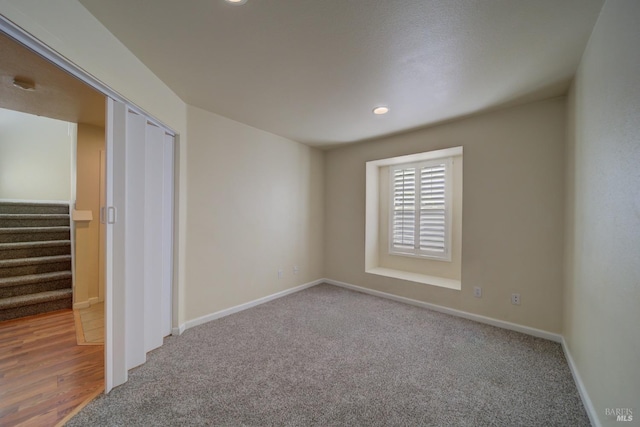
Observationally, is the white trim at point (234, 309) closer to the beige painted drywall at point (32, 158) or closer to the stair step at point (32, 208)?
the stair step at point (32, 208)

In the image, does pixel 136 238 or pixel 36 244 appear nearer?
pixel 136 238

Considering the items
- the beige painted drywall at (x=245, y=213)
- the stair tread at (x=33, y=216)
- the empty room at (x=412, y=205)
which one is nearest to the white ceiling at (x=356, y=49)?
the empty room at (x=412, y=205)

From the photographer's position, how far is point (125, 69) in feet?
5.81

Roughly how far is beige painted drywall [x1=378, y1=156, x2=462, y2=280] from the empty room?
4cm

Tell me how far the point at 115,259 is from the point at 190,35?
1653mm

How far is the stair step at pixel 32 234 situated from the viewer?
335 centimetres

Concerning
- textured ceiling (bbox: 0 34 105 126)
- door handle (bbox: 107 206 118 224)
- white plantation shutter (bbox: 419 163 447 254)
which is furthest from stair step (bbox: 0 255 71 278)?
white plantation shutter (bbox: 419 163 447 254)

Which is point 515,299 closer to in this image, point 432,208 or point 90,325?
point 432,208

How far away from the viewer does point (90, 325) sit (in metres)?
2.76

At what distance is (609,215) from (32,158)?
772cm

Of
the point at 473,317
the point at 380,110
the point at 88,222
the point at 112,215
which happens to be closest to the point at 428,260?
the point at 473,317

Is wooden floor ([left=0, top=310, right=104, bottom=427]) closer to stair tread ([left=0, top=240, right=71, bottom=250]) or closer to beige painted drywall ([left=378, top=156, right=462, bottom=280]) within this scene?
stair tread ([left=0, top=240, right=71, bottom=250])

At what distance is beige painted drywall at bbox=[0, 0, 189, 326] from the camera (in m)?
1.15

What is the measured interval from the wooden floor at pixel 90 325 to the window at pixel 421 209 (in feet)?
12.9
